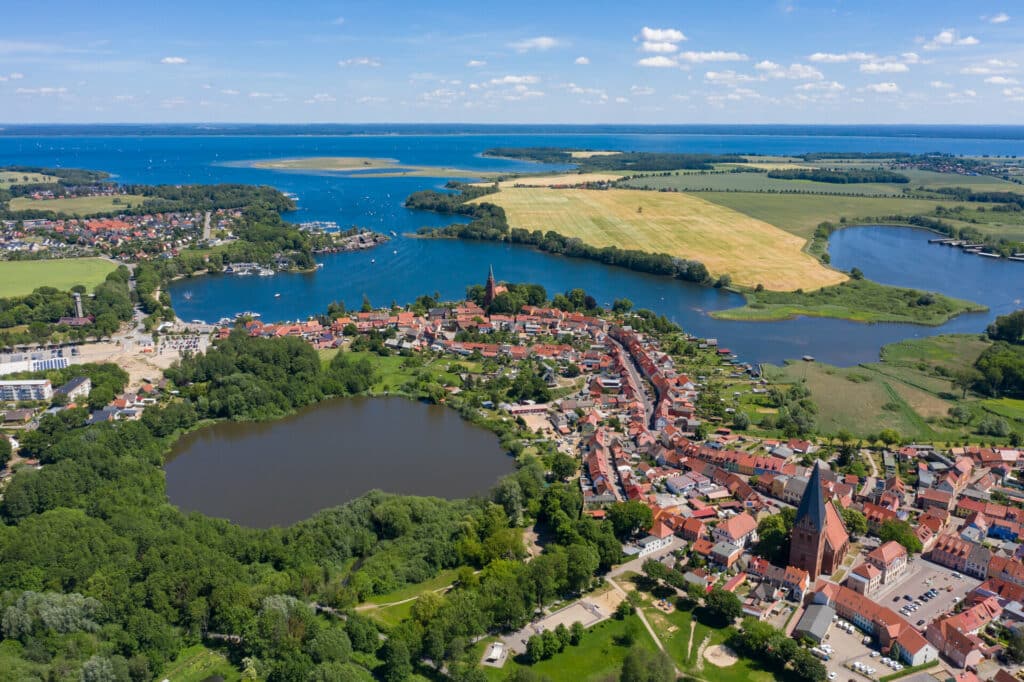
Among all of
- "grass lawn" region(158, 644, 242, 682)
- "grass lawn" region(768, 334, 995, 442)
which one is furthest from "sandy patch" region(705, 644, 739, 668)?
"grass lawn" region(768, 334, 995, 442)

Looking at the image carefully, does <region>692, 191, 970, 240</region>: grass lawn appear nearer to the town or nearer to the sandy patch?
the town

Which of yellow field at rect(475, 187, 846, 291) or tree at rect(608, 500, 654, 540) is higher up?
yellow field at rect(475, 187, 846, 291)

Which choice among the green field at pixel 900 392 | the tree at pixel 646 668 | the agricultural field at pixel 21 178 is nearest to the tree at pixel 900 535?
the green field at pixel 900 392

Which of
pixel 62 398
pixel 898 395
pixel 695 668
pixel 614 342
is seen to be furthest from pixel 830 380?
pixel 62 398

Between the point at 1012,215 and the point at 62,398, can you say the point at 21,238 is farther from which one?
the point at 1012,215

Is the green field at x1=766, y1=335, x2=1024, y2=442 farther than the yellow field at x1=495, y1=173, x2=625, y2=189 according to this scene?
No

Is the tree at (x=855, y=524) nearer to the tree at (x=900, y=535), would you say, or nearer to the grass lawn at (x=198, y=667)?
the tree at (x=900, y=535)
